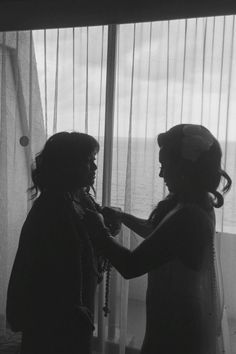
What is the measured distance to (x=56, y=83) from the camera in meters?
2.08

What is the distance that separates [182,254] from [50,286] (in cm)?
42

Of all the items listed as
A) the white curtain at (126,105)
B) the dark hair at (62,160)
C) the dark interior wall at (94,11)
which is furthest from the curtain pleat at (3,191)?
the dark hair at (62,160)

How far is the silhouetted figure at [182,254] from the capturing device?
1.16m

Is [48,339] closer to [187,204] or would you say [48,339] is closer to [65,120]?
[187,204]

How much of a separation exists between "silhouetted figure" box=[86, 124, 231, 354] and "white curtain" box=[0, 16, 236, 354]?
16.9 inches

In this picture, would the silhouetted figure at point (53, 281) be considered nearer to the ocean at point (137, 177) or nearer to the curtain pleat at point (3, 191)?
the ocean at point (137, 177)

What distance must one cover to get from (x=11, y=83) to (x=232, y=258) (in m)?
1.54

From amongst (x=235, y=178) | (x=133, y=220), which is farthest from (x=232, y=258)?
(x=133, y=220)

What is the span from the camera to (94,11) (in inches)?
69.8

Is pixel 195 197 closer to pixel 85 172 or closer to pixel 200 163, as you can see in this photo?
pixel 200 163

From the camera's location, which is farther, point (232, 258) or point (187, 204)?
point (232, 258)

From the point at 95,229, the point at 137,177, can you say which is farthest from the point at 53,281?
the point at 137,177

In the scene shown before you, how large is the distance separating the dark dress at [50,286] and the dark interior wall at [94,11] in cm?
98

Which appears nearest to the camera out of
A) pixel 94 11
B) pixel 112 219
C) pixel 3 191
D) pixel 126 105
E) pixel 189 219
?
pixel 189 219
